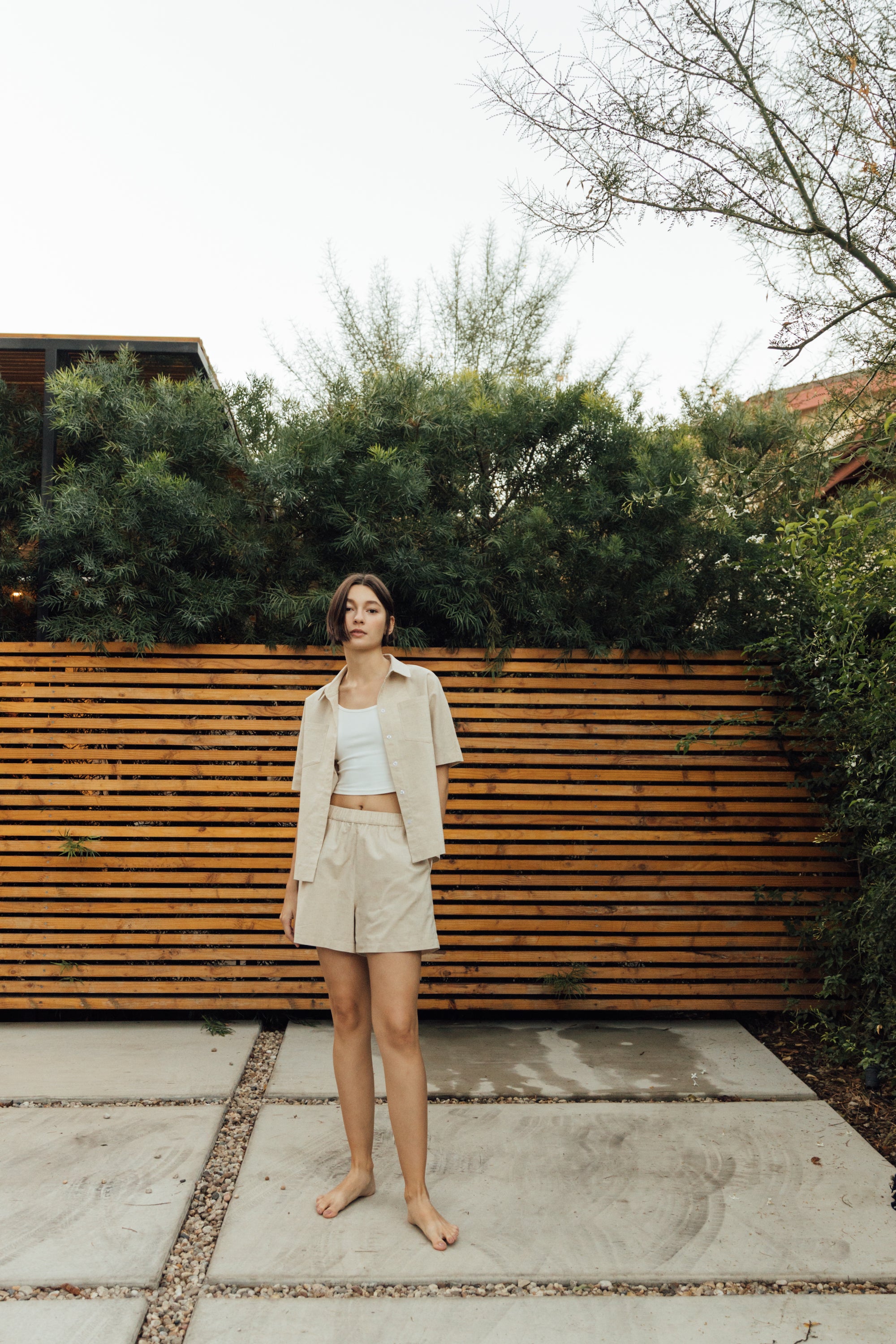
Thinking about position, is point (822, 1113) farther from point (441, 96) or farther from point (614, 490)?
point (441, 96)

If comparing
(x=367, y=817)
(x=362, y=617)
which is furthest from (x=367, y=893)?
(x=362, y=617)

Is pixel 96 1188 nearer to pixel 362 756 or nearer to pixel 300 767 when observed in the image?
pixel 300 767

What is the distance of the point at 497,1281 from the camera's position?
2.01m

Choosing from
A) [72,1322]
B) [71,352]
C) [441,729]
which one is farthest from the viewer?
[71,352]

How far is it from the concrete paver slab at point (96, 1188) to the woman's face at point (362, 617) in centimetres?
156

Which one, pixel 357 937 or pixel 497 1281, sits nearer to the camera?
pixel 497 1281

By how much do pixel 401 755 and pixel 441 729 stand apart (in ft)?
0.51

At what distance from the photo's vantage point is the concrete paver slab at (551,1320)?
6.03 ft

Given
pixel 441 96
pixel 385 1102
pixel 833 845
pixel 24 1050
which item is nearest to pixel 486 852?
pixel 385 1102

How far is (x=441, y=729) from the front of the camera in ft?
7.73

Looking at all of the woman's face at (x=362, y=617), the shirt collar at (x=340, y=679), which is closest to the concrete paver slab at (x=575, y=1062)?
the shirt collar at (x=340, y=679)

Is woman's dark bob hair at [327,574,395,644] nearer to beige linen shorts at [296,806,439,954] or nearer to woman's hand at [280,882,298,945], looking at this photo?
beige linen shorts at [296,806,439,954]

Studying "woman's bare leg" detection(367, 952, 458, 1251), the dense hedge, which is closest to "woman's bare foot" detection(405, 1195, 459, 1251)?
"woman's bare leg" detection(367, 952, 458, 1251)

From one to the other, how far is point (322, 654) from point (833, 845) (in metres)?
2.28
